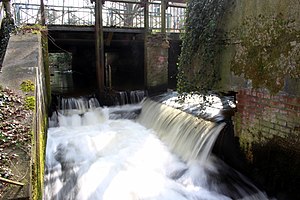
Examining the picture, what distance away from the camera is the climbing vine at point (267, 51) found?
3.82 meters

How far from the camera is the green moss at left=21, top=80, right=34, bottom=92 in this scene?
367 cm

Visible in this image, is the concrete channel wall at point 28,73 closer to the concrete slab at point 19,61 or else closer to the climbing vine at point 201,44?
the concrete slab at point 19,61

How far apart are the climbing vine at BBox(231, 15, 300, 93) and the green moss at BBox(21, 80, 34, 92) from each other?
3.48m

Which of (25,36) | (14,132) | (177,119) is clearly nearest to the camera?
(14,132)

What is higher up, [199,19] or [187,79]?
[199,19]

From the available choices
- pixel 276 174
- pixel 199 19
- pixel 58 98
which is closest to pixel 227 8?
pixel 199 19

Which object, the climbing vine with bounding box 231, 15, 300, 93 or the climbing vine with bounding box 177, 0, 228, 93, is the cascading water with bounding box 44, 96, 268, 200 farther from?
the climbing vine with bounding box 231, 15, 300, 93

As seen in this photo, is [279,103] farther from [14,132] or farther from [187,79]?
[14,132]

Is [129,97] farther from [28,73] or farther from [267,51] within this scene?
[267,51]

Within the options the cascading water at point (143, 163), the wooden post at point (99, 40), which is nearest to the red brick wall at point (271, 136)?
the cascading water at point (143, 163)

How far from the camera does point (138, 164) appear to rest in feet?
19.1

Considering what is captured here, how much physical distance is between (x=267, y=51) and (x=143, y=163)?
3.39 m

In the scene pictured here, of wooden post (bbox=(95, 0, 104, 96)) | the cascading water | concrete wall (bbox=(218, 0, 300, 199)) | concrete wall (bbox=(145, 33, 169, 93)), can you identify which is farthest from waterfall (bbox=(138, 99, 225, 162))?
wooden post (bbox=(95, 0, 104, 96))

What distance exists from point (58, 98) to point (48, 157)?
3.50 m
